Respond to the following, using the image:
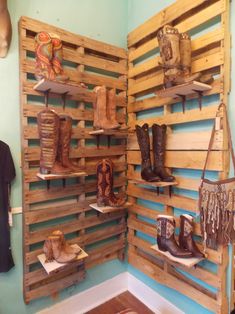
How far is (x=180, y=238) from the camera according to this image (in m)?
1.54

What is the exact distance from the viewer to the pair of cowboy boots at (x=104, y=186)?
70.1 inches

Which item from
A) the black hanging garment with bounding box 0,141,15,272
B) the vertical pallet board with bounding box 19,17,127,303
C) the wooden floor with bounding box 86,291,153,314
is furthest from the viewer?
the wooden floor with bounding box 86,291,153,314

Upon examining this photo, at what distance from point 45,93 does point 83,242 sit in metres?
1.24

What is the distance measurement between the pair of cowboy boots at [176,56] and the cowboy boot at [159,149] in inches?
12.9

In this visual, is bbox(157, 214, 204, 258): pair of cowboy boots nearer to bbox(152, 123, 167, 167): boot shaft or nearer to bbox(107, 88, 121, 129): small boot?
bbox(152, 123, 167, 167): boot shaft

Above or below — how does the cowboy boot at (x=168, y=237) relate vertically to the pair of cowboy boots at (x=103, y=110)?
below

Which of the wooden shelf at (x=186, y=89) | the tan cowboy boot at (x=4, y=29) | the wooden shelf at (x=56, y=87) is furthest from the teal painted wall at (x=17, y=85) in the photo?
the wooden shelf at (x=186, y=89)

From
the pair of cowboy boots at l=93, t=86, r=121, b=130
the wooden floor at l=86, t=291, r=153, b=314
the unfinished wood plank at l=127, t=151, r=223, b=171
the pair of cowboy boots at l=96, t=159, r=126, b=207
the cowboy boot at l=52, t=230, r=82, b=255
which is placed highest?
the pair of cowboy boots at l=93, t=86, r=121, b=130

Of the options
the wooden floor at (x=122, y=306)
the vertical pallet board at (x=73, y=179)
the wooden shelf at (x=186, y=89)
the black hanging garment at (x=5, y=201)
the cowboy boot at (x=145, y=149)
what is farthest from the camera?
the wooden floor at (x=122, y=306)

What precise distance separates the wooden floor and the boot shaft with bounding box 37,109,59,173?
1.36 meters

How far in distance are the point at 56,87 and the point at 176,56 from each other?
83cm

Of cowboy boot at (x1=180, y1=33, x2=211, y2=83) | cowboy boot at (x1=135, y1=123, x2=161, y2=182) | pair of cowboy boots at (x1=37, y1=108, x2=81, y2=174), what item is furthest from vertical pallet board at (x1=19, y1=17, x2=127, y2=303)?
cowboy boot at (x1=180, y1=33, x2=211, y2=83)

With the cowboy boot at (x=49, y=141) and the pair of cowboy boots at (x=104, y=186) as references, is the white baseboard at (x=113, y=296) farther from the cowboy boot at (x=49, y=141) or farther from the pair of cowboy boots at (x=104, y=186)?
the cowboy boot at (x=49, y=141)

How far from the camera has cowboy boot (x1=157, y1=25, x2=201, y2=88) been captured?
4.66 feet
